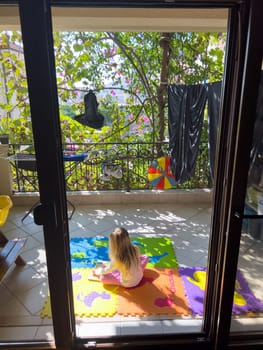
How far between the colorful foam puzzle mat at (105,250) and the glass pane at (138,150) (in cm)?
1

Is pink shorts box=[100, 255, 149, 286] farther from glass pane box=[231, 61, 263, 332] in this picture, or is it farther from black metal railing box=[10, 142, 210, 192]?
black metal railing box=[10, 142, 210, 192]

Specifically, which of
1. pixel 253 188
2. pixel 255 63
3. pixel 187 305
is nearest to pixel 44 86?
pixel 255 63

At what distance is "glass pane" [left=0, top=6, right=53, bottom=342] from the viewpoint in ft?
6.77

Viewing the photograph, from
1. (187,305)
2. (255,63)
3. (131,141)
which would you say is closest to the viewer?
(255,63)

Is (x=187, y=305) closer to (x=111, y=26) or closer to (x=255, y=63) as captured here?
(x=255, y=63)

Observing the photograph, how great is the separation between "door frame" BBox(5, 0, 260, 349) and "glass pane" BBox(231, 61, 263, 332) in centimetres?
10

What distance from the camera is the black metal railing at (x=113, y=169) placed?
4.37 metres

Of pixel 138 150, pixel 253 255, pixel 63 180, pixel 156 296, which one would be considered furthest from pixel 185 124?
pixel 63 180

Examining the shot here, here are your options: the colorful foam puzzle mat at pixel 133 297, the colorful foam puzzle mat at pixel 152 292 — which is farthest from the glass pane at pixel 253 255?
the colorful foam puzzle mat at pixel 133 297

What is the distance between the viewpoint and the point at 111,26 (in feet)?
10.7

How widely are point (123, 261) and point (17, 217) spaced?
81.1 inches

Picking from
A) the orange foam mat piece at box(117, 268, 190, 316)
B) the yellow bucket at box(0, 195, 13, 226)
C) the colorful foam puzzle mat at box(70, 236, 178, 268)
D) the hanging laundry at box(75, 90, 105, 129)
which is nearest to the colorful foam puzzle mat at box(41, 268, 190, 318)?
the orange foam mat piece at box(117, 268, 190, 316)

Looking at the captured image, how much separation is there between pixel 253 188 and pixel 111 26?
105 inches

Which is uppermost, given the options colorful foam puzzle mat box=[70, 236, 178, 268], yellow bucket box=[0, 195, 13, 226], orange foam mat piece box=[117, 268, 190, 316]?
yellow bucket box=[0, 195, 13, 226]
